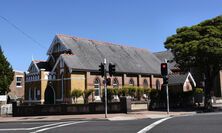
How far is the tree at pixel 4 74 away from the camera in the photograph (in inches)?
1903

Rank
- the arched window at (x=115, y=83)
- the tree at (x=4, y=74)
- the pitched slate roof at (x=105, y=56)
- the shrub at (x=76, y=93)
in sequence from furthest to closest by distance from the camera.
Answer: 1. the tree at (x=4, y=74)
2. the arched window at (x=115, y=83)
3. the pitched slate roof at (x=105, y=56)
4. the shrub at (x=76, y=93)

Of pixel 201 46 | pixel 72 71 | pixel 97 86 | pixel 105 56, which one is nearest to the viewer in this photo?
pixel 201 46

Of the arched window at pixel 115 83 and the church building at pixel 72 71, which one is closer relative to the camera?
the church building at pixel 72 71

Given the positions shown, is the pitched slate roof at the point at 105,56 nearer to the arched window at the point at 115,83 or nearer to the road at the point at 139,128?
the arched window at the point at 115,83

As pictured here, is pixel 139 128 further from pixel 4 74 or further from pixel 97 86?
pixel 4 74

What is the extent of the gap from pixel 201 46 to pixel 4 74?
28.2m

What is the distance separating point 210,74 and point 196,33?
6067 mm

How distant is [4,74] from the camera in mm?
49625

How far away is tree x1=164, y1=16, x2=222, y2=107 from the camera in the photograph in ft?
114

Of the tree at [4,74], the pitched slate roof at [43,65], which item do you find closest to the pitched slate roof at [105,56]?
the pitched slate roof at [43,65]

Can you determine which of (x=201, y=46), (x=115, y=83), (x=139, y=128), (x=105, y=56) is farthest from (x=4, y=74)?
(x=139, y=128)

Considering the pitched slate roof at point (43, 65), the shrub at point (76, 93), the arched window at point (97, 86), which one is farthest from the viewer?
the pitched slate roof at point (43, 65)

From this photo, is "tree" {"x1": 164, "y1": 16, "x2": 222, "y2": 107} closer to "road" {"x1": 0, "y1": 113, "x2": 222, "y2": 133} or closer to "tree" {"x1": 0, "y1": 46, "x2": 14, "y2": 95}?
"road" {"x1": 0, "y1": 113, "x2": 222, "y2": 133}

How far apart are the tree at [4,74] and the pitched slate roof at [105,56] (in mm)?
10047
